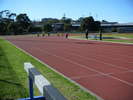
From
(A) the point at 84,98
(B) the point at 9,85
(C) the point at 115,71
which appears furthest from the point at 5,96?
(C) the point at 115,71

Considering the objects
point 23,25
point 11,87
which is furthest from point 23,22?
point 11,87

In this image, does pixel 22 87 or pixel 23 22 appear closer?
pixel 22 87

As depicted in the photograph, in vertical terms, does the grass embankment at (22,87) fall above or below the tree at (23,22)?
below

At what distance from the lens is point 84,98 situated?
17.0 feet

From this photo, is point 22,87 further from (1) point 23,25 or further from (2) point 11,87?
(1) point 23,25

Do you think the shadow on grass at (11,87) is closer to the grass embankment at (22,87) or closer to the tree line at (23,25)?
the grass embankment at (22,87)

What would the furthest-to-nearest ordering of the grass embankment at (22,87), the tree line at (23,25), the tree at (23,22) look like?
the tree at (23,22)
the tree line at (23,25)
the grass embankment at (22,87)

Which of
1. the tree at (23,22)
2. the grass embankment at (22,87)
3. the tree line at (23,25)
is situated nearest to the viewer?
the grass embankment at (22,87)

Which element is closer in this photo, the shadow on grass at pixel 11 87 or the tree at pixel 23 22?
the shadow on grass at pixel 11 87

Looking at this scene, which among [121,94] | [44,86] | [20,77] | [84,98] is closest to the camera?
Result: [44,86]

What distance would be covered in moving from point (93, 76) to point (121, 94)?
2.18 meters

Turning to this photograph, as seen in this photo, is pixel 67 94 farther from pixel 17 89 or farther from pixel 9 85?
pixel 9 85

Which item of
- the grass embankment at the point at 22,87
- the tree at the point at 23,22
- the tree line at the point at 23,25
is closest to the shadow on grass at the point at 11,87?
the grass embankment at the point at 22,87

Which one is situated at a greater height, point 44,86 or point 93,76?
point 44,86
